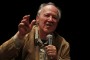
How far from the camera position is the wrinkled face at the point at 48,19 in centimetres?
210

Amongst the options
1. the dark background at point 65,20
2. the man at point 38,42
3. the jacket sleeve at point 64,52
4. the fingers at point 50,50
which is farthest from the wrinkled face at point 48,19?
the dark background at point 65,20

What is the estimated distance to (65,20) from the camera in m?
2.81

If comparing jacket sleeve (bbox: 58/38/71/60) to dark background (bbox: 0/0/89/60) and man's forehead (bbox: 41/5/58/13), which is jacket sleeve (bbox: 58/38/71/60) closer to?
man's forehead (bbox: 41/5/58/13)

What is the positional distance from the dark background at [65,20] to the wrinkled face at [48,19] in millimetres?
515

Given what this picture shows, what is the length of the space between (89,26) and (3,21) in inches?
33.0

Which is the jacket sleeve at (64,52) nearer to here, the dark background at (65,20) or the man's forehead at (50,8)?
the man's forehead at (50,8)

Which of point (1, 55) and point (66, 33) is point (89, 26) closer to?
point (66, 33)

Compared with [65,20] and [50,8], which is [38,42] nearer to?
[50,8]

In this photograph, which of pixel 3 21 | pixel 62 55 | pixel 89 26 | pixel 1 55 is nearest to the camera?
pixel 1 55

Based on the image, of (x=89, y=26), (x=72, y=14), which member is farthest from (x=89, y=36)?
(x=72, y=14)

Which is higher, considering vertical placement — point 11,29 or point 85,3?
point 85,3

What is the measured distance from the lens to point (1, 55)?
6.52 feet

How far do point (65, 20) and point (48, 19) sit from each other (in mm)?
715

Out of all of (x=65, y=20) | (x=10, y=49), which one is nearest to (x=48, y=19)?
(x=10, y=49)
